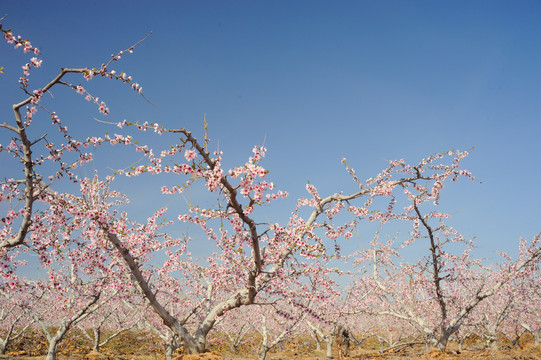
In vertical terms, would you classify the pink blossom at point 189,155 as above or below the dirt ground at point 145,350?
above

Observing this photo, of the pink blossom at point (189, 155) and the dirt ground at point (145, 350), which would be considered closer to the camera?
the pink blossom at point (189, 155)

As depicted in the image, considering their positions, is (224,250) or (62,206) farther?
(224,250)

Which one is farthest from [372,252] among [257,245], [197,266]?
[257,245]

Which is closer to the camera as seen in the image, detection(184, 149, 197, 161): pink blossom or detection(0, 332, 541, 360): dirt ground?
detection(184, 149, 197, 161): pink blossom

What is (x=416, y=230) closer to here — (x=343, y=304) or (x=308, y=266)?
(x=308, y=266)

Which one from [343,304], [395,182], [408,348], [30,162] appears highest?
[395,182]

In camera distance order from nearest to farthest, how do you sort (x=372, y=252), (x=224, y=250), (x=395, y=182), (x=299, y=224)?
(x=299, y=224)
(x=224, y=250)
(x=395, y=182)
(x=372, y=252)

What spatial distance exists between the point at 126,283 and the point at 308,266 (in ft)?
18.6

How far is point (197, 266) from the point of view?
1531cm

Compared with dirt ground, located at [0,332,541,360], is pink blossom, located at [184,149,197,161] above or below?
above

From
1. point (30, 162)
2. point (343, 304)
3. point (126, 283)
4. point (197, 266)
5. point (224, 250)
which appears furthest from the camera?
point (343, 304)

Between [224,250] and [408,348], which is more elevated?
[224,250]

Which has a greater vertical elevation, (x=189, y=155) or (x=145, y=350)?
(x=189, y=155)

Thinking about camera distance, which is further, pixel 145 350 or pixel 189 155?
pixel 145 350
